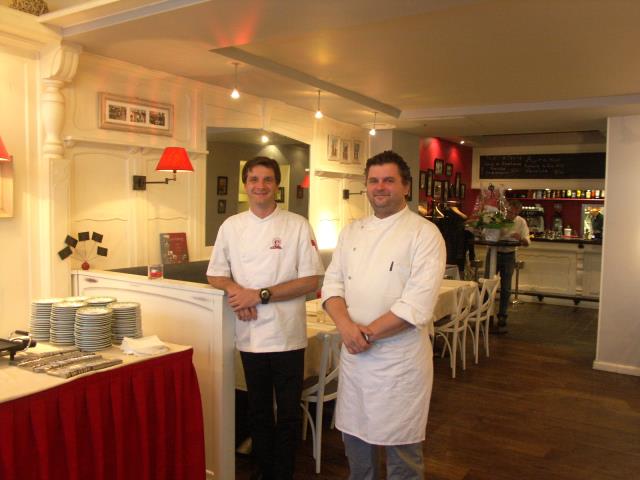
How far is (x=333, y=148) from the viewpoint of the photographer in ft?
22.5

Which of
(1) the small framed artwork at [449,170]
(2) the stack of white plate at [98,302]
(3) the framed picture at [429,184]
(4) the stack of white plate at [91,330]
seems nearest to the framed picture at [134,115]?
(2) the stack of white plate at [98,302]

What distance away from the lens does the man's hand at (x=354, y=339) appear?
91.7 inches

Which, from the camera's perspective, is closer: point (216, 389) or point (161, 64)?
point (216, 389)

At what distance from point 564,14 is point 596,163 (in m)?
7.83

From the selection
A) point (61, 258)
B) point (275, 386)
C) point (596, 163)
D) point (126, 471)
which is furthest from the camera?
point (596, 163)

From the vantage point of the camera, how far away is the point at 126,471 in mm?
2436

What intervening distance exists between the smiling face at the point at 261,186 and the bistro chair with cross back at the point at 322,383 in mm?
871

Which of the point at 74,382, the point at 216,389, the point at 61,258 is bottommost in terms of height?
the point at 216,389

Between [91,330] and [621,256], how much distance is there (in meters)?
5.03

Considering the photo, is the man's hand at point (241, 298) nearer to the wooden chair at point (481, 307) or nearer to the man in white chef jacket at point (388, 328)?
the man in white chef jacket at point (388, 328)

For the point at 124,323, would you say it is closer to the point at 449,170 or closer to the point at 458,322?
the point at 458,322

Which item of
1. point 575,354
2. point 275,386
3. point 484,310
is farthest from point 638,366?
point 275,386

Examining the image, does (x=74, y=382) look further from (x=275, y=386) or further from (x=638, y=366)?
(x=638, y=366)

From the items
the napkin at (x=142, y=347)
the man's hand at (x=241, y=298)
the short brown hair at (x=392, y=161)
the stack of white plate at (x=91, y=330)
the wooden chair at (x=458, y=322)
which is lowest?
the wooden chair at (x=458, y=322)
